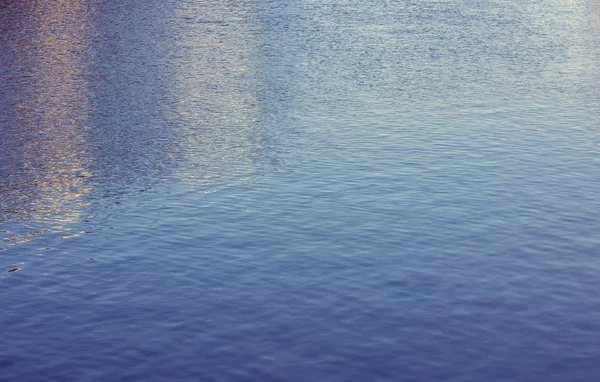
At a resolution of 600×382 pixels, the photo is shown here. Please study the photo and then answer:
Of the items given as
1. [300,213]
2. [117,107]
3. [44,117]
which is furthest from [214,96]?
[300,213]

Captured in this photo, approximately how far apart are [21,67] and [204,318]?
150ft

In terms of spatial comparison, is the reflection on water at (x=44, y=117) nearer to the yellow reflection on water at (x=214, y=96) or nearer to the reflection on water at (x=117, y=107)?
the reflection on water at (x=117, y=107)

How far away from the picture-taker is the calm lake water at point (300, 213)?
79.2 ft

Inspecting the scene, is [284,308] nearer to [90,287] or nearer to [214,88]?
[90,287]

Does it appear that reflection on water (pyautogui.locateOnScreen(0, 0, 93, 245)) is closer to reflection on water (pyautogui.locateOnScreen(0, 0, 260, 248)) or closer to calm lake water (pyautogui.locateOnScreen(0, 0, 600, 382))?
reflection on water (pyautogui.locateOnScreen(0, 0, 260, 248))

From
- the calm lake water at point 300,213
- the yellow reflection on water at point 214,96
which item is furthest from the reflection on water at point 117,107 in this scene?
the calm lake water at point 300,213

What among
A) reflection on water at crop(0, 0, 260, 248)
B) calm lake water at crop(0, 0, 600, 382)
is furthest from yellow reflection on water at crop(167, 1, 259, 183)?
calm lake water at crop(0, 0, 600, 382)

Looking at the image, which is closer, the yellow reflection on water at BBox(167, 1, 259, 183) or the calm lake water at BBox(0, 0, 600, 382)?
the calm lake water at BBox(0, 0, 600, 382)

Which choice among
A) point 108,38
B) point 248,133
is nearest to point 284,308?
point 248,133

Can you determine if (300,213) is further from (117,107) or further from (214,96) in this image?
(214,96)

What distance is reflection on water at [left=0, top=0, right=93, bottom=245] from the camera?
3706 cm

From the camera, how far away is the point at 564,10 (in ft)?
299

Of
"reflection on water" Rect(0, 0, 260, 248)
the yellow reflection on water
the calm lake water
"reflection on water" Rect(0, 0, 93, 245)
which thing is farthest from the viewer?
the yellow reflection on water

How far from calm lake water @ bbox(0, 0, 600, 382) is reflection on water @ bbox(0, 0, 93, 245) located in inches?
8.8
